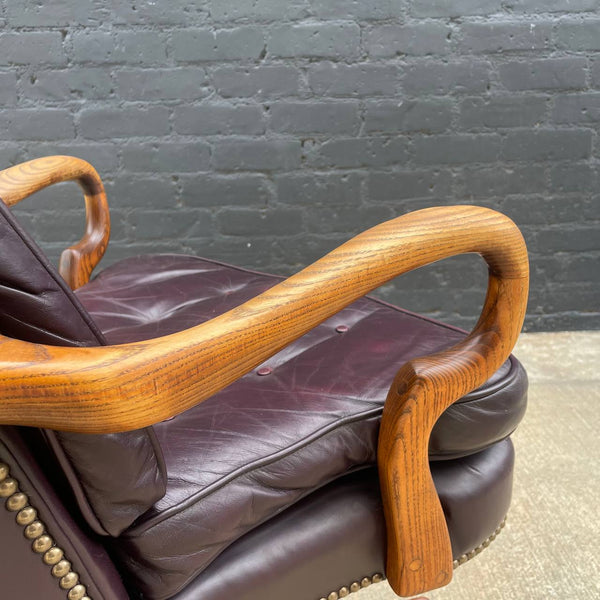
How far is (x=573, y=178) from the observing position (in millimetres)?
2090

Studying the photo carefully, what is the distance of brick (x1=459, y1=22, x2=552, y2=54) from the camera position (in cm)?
196

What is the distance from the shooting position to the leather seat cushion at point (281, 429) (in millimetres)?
602

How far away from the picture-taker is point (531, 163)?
6.80 ft

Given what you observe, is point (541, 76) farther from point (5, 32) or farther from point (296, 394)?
point (296, 394)

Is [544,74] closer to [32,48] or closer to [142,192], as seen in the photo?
[142,192]

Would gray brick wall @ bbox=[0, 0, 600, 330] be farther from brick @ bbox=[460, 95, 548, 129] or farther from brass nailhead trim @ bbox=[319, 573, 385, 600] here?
brass nailhead trim @ bbox=[319, 573, 385, 600]

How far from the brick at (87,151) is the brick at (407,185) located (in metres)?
0.73

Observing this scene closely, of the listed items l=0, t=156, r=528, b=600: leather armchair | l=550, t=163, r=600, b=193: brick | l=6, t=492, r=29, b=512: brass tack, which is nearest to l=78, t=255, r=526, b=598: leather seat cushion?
l=0, t=156, r=528, b=600: leather armchair

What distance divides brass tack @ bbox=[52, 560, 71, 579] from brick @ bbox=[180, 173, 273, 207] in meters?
1.60

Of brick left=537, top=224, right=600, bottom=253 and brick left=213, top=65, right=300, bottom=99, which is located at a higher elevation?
brick left=213, top=65, right=300, bottom=99

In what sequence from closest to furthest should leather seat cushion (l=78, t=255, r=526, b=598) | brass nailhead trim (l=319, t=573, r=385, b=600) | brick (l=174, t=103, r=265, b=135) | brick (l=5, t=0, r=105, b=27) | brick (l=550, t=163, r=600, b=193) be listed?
leather seat cushion (l=78, t=255, r=526, b=598), brass nailhead trim (l=319, t=573, r=385, b=600), brick (l=5, t=0, r=105, b=27), brick (l=174, t=103, r=265, b=135), brick (l=550, t=163, r=600, b=193)

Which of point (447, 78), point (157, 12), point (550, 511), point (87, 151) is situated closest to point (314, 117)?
point (447, 78)

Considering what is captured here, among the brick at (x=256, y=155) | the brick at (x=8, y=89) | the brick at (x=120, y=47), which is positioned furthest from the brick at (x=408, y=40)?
the brick at (x=8, y=89)

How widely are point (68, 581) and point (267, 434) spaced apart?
0.22m
